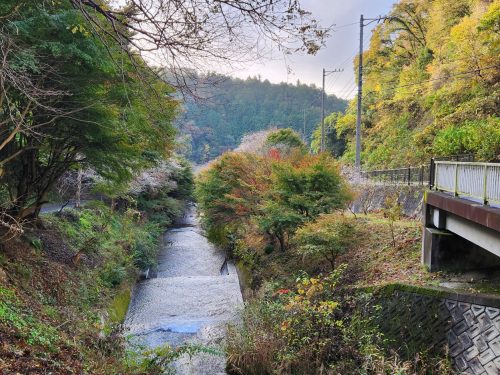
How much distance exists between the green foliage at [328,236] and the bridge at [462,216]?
8.02ft

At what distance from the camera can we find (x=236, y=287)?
610 inches

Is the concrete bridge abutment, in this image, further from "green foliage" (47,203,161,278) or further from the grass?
"green foliage" (47,203,161,278)

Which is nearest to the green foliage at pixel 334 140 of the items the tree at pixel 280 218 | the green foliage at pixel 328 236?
the tree at pixel 280 218

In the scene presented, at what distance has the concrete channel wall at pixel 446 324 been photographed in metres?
5.90

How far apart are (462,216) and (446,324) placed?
2.04 metres

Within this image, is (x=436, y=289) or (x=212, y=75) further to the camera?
(x=436, y=289)

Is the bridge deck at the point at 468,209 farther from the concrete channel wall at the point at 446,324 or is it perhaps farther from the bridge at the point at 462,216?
the concrete channel wall at the point at 446,324

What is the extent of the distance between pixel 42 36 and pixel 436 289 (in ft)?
29.0

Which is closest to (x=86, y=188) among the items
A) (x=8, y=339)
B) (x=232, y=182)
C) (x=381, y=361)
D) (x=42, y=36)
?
(x=232, y=182)

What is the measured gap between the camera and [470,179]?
7297mm

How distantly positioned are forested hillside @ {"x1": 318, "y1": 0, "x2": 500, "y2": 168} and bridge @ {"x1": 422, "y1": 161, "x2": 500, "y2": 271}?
7.24m

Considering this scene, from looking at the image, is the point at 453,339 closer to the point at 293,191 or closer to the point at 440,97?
the point at 293,191

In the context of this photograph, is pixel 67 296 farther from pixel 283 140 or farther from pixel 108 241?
pixel 283 140

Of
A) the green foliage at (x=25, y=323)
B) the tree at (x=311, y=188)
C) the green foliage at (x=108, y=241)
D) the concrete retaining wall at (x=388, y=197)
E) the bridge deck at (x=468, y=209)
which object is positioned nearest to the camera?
the green foliage at (x=25, y=323)
